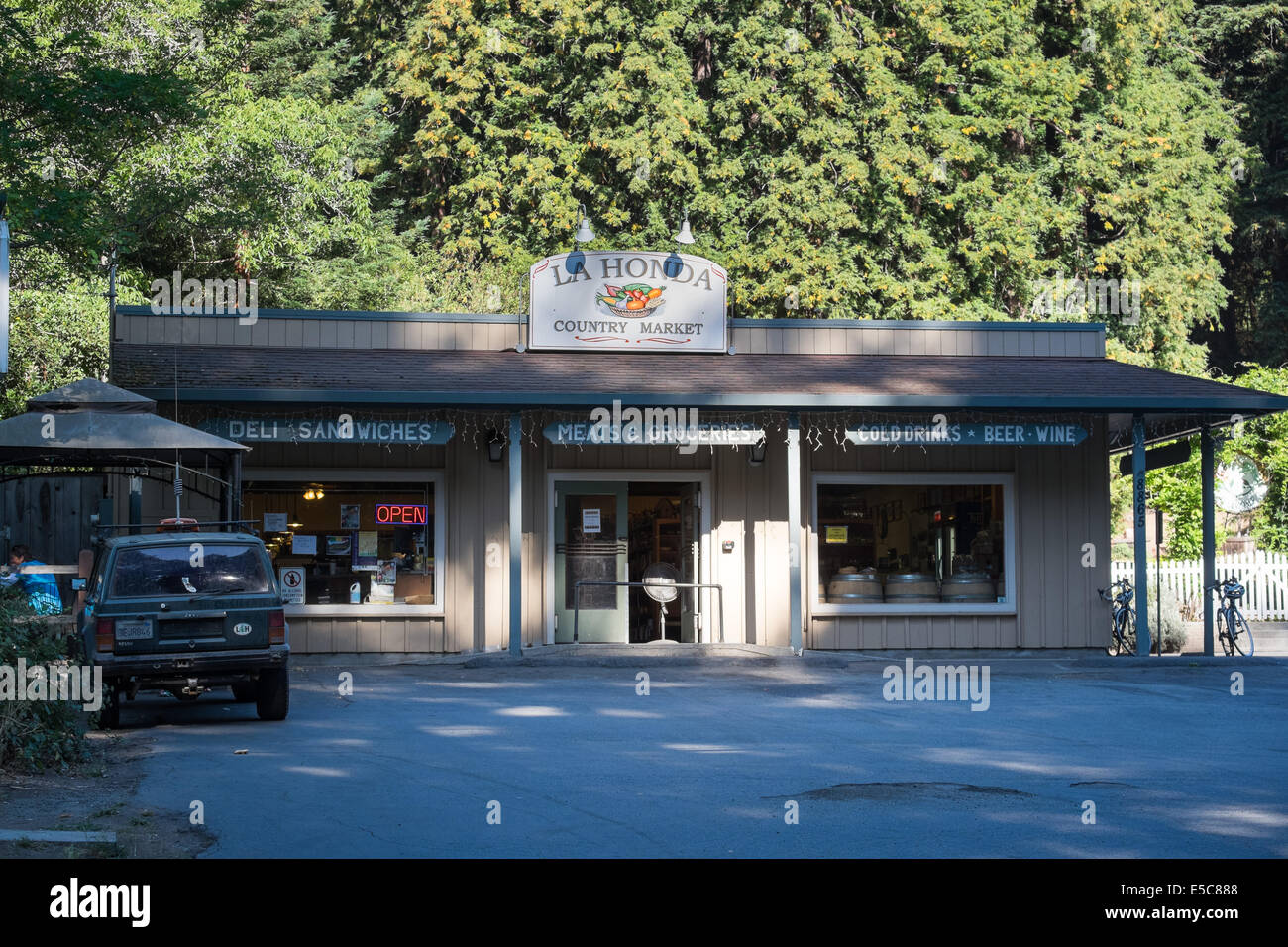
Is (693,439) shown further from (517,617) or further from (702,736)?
(702,736)

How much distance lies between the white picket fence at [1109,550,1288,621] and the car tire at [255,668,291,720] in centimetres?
1800

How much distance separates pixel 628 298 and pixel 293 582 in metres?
5.99

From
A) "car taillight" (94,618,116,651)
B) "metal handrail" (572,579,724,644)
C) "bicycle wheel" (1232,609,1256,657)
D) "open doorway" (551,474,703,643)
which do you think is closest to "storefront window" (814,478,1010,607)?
"metal handrail" (572,579,724,644)

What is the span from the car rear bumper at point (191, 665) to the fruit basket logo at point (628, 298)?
31.0ft

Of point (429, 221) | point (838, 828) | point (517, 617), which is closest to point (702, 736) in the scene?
point (838, 828)

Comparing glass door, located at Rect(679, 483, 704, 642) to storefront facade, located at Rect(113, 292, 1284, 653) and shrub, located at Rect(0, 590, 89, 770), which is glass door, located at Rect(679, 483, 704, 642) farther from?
shrub, located at Rect(0, 590, 89, 770)

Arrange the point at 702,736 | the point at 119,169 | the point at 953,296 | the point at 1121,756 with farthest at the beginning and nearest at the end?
the point at 953,296, the point at 119,169, the point at 702,736, the point at 1121,756

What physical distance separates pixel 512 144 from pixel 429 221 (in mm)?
4603

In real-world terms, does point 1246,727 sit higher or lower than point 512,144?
lower

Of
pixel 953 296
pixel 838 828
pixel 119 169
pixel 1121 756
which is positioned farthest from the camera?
pixel 953 296

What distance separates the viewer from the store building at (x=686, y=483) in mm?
18875

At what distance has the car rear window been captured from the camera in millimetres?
12203

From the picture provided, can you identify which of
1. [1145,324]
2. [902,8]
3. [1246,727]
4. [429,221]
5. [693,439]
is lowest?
[1246,727]

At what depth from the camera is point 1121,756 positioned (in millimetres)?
10594
